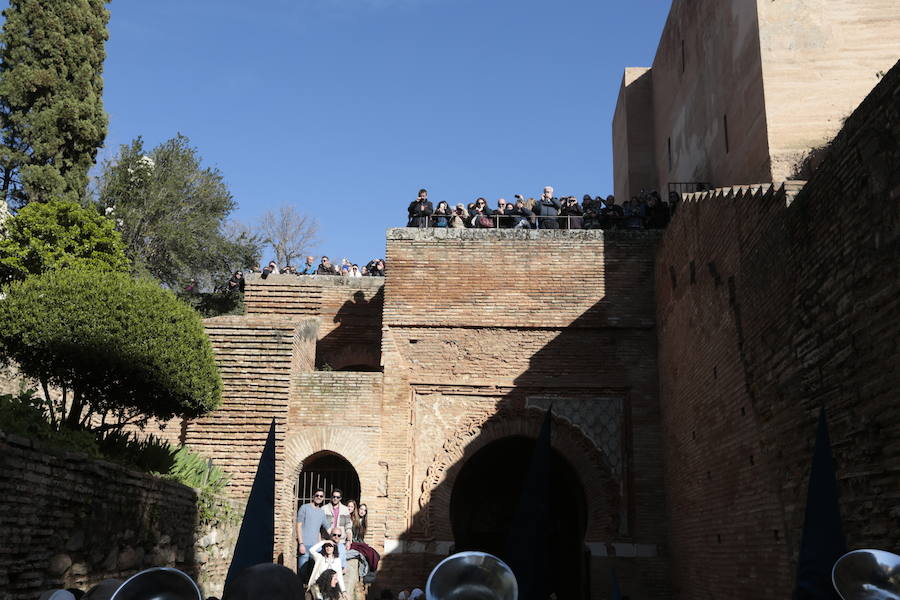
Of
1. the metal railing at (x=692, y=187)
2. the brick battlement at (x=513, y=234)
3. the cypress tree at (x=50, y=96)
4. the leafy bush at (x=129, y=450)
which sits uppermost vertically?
the cypress tree at (x=50, y=96)

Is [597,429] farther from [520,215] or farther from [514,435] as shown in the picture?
[520,215]

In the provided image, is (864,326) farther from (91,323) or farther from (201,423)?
(201,423)

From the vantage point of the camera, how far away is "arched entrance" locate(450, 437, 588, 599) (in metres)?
17.1

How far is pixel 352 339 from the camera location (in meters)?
16.1

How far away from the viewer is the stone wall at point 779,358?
6316mm

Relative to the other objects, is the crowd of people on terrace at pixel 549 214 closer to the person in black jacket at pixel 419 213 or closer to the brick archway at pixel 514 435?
the person in black jacket at pixel 419 213

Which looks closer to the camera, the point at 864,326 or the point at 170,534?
the point at 864,326

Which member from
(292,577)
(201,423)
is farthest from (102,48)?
(292,577)

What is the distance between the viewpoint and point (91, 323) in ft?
29.6

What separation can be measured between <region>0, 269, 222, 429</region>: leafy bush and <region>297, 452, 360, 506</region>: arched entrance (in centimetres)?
397

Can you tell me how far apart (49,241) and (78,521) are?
10.1m

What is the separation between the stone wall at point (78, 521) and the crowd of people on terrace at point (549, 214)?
6767mm

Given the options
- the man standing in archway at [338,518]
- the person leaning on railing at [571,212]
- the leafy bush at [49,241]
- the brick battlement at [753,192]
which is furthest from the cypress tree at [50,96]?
the brick battlement at [753,192]

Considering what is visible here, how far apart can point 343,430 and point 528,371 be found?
301cm
